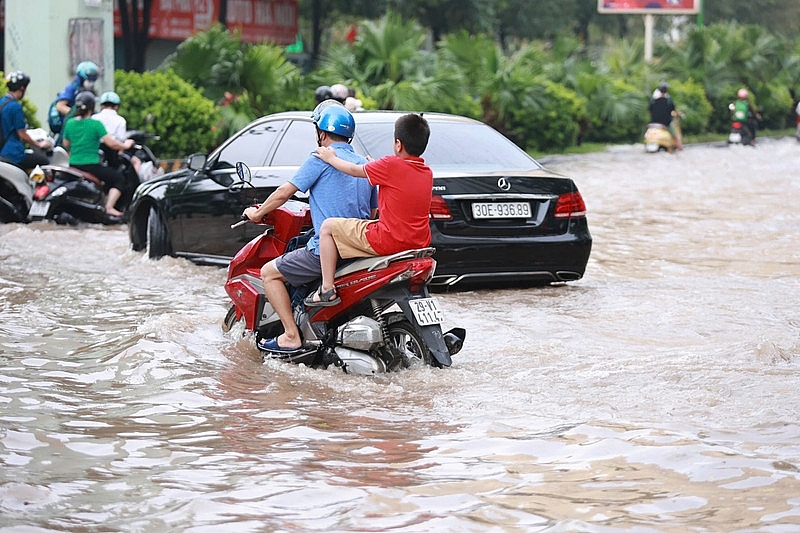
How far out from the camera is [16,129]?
50.0ft

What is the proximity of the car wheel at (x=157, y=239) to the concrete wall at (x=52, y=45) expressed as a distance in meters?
8.59

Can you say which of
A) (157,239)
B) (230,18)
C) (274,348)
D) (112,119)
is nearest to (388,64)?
(112,119)

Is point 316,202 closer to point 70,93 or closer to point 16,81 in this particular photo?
point 16,81

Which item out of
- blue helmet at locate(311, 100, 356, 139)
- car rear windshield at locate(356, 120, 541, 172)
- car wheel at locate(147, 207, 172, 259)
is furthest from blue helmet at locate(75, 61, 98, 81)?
blue helmet at locate(311, 100, 356, 139)

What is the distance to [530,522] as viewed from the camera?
4.76m

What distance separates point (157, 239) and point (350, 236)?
4977 mm

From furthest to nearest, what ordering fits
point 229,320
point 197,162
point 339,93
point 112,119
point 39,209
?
point 112,119, point 39,209, point 339,93, point 197,162, point 229,320

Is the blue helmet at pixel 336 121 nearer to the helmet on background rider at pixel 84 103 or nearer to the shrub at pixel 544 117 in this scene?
the helmet on background rider at pixel 84 103

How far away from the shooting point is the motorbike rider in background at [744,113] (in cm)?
3519

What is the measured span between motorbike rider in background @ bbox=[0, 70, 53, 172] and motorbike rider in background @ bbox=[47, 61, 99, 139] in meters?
1.04

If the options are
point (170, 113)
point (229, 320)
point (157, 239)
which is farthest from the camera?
point (170, 113)

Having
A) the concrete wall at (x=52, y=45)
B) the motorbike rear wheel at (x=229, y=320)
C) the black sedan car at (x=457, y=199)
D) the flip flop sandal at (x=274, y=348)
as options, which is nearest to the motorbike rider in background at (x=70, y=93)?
the concrete wall at (x=52, y=45)

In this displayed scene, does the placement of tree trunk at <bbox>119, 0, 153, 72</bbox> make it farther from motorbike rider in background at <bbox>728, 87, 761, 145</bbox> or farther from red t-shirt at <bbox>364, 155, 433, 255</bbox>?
red t-shirt at <bbox>364, 155, 433, 255</bbox>

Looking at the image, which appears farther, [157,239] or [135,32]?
[135,32]
